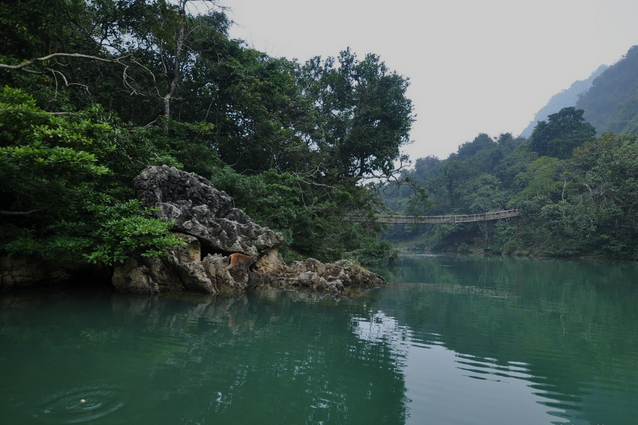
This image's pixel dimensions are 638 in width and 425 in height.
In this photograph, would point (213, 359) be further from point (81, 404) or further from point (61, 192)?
point (61, 192)

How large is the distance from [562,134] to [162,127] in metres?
36.5

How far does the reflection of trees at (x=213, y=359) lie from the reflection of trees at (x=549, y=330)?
54.0 inches

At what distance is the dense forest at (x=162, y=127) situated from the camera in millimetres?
5777

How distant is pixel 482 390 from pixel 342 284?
20.5 feet

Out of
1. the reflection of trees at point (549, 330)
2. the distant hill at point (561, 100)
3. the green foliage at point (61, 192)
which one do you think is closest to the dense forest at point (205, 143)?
the green foliage at point (61, 192)

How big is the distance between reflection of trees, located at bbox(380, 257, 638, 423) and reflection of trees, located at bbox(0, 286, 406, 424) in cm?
137

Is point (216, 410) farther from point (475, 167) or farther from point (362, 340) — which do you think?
point (475, 167)

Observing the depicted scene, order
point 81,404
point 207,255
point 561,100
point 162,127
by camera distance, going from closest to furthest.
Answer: point 81,404, point 207,255, point 162,127, point 561,100

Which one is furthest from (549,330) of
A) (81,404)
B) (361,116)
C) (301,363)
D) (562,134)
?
(562,134)

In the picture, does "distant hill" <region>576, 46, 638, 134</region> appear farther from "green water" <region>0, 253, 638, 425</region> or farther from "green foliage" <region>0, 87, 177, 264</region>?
"green foliage" <region>0, 87, 177, 264</region>

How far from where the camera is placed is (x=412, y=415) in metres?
2.88

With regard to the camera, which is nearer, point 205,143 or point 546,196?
point 205,143

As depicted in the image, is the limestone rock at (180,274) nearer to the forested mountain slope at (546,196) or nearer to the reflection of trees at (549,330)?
the reflection of trees at (549,330)

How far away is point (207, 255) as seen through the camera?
8445mm
